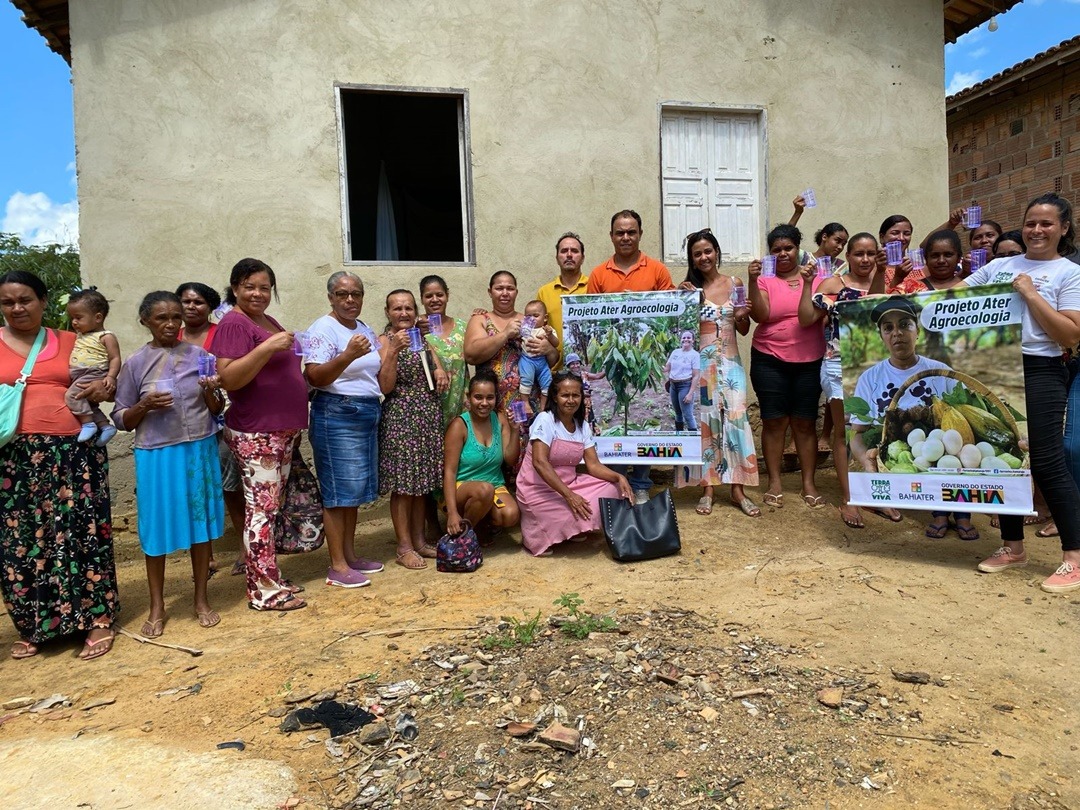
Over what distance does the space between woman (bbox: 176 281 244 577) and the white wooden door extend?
4.07 meters

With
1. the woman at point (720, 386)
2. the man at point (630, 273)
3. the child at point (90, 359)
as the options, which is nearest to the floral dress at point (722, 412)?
the woman at point (720, 386)

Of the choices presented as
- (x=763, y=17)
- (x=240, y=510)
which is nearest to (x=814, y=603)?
(x=240, y=510)

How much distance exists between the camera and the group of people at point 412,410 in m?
3.59

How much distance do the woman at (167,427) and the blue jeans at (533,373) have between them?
194cm

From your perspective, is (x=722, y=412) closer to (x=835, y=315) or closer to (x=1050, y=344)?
(x=835, y=315)

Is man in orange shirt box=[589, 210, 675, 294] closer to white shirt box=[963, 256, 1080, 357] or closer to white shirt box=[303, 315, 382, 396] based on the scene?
white shirt box=[303, 315, 382, 396]

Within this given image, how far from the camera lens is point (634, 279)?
16.8 ft

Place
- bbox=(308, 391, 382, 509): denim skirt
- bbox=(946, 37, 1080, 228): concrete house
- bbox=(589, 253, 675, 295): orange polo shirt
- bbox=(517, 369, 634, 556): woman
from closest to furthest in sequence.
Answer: bbox=(308, 391, 382, 509): denim skirt → bbox=(517, 369, 634, 556): woman → bbox=(589, 253, 675, 295): orange polo shirt → bbox=(946, 37, 1080, 228): concrete house

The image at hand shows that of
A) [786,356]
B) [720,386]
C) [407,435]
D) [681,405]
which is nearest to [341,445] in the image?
[407,435]

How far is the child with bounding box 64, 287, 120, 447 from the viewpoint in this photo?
141 inches

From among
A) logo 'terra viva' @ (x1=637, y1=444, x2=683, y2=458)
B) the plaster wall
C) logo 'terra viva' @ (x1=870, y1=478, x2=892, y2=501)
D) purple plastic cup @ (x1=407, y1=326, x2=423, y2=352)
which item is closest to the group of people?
purple plastic cup @ (x1=407, y1=326, x2=423, y2=352)

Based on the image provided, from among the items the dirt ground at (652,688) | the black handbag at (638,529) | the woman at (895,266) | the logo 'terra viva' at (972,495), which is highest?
the woman at (895,266)

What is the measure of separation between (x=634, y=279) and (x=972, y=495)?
2.52 meters

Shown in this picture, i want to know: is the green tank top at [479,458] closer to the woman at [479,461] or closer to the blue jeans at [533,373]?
the woman at [479,461]
